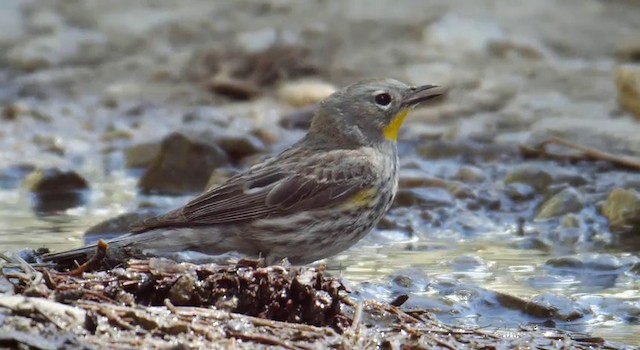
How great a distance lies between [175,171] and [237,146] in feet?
3.23

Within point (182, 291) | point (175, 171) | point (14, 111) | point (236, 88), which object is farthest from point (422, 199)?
point (14, 111)

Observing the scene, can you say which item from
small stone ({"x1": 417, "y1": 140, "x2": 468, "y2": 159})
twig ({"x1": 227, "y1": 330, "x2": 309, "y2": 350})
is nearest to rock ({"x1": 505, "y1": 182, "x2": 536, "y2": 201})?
small stone ({"x1": 417, "y1": 140, "x2": 468, "y2": 159})

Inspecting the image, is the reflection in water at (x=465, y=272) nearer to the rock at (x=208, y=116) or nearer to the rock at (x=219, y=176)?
the rock at (x=219, y=176)

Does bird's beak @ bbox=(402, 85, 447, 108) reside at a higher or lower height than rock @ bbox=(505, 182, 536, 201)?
higher

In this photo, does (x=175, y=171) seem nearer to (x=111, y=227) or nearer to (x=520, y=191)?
(x=111, y=227)

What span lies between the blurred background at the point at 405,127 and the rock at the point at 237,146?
0.06 ft

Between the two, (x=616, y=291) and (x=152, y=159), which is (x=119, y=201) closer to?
(x=152, y=159)

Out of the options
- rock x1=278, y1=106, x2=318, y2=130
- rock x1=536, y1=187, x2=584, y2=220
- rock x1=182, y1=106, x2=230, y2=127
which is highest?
rock x1=182, y1=106, x2=230, y2=127

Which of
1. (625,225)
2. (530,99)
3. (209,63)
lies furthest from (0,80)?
(625,225)

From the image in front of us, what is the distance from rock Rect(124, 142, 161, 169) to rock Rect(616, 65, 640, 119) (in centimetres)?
435

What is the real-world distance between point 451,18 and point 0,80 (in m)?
5.06

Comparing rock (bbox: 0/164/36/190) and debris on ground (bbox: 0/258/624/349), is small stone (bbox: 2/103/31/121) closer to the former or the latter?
rock (bbox: 0/164/36/190)

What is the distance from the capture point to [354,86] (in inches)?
353

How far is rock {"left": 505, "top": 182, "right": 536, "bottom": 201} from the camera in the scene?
10.4 metres
